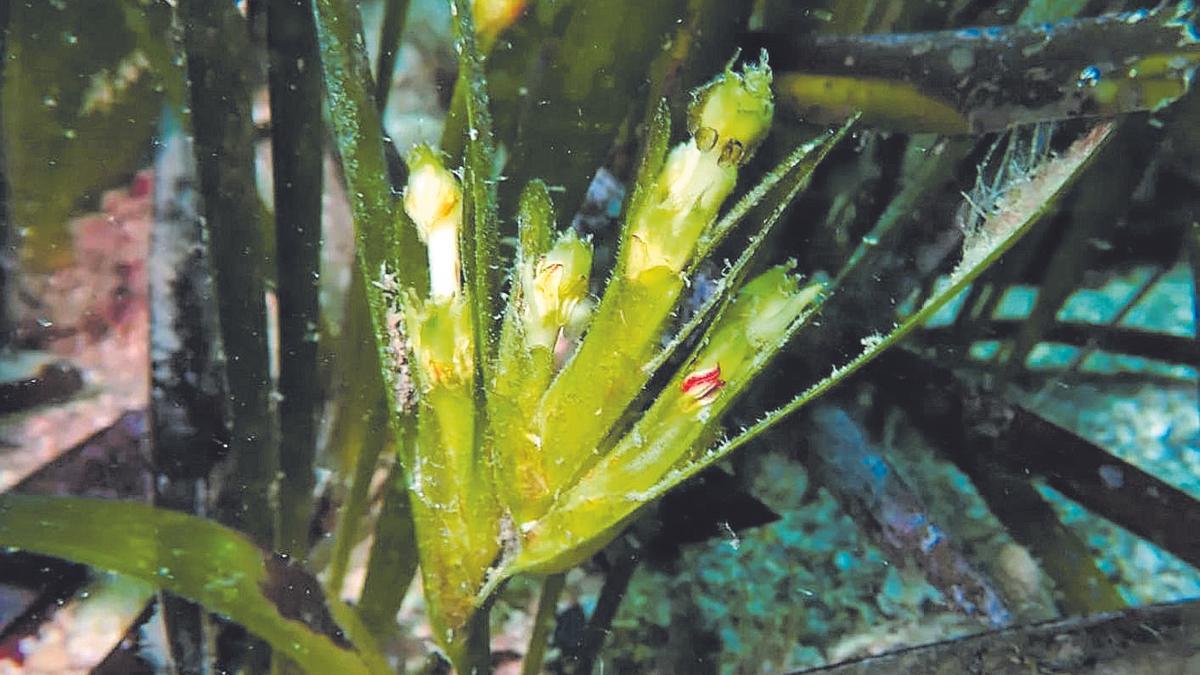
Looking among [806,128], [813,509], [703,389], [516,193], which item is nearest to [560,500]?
[703,389]

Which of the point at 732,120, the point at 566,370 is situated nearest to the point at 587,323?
the point at 566,370

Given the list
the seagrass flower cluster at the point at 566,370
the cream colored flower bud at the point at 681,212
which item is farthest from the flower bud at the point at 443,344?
the cream colored flower bud at the point at 681,212

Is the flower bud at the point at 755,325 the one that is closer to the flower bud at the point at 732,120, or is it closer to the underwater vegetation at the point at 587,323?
the underwater vegetation at the point at 587,323

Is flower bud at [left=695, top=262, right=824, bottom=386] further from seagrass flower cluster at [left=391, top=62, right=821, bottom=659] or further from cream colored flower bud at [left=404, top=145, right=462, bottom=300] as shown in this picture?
cream colored flower bud at [left=404, top=145, right=462, bottom=300]

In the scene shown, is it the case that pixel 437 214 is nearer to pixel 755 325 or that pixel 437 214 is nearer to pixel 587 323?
pixel 587 323

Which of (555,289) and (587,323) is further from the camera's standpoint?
(587,323)

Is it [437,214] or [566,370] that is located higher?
[437,214]
